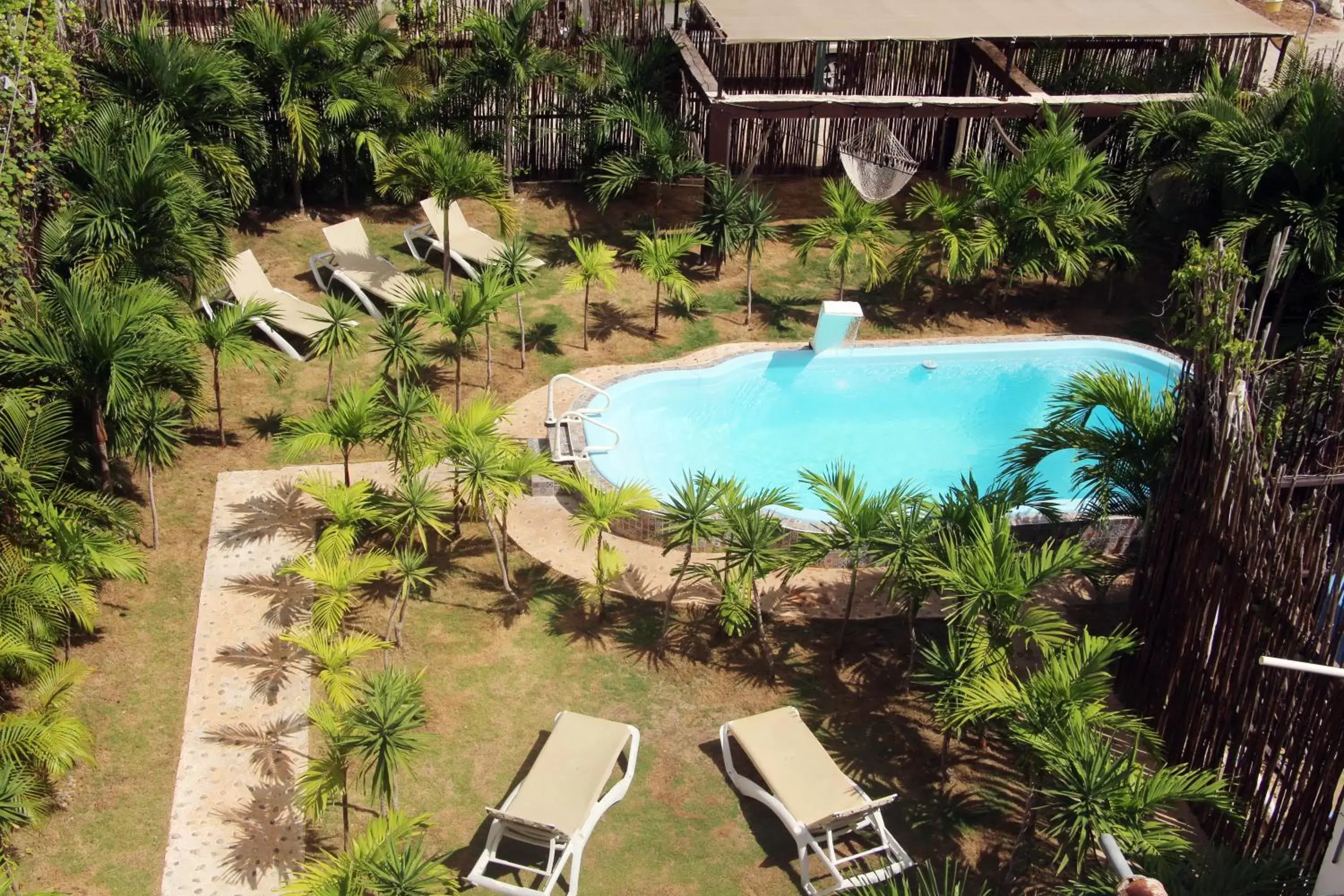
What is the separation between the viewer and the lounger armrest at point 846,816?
788 cm

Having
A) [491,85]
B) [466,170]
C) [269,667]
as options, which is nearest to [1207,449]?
[269,667]

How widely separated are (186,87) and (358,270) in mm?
2486

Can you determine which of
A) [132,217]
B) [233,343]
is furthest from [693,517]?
[132,217]

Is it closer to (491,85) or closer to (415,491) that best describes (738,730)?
(415,491)

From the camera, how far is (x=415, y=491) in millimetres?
9695

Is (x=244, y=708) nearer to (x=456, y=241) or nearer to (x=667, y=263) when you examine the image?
(x=667, y=263)

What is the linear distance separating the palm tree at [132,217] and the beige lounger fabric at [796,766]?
648 centimetres

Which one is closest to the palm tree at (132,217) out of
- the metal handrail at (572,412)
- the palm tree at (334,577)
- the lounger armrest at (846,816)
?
the metal handrail at (572,412)

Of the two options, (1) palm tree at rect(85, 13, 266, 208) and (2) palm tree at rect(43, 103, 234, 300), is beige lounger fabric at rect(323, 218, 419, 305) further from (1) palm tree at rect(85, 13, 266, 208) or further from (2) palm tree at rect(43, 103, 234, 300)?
(2) palm tree at rect(43, 103, 234, 300)

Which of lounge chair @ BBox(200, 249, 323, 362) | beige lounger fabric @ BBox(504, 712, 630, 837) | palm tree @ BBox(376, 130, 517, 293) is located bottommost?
beige lounger fabric @ BBox(504, 712, 630, 837)

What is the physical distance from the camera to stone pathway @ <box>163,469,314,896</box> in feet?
25.8

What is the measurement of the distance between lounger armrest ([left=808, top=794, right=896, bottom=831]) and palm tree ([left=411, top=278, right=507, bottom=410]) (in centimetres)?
556

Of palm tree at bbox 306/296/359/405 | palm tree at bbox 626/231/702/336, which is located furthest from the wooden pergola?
palm tree at bbox 306/296/359/405

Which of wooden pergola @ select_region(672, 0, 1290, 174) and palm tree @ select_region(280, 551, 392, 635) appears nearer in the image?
palm tree @ select_region(280, 551, 392, 635)
